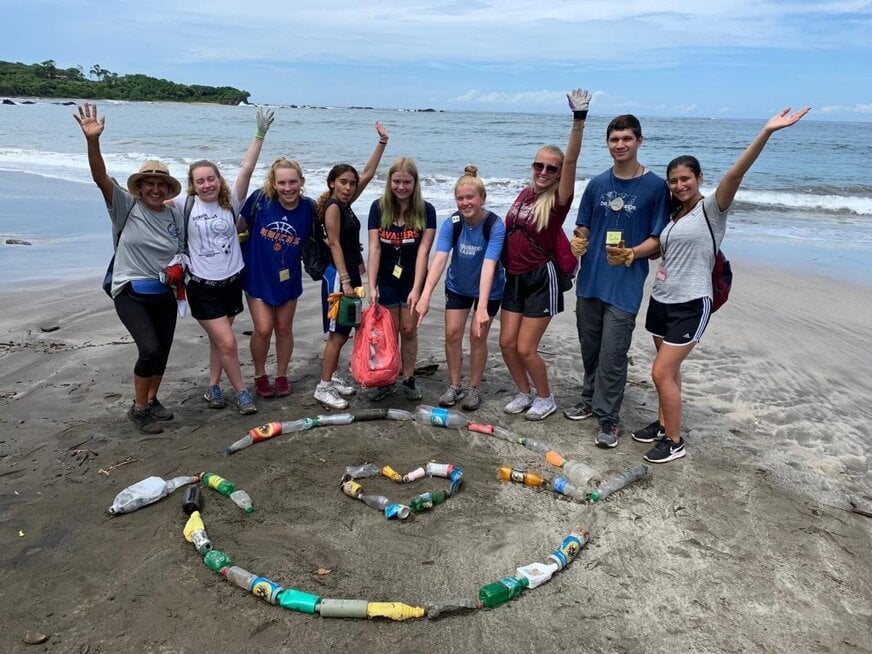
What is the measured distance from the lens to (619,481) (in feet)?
14.7

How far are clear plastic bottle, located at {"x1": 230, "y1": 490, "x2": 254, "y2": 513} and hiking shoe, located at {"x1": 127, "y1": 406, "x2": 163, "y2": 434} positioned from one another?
126 cm

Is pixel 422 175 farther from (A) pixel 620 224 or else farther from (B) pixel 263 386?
(A) pixel 620 224

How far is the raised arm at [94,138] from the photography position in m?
4.32

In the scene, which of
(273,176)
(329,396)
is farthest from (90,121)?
(329,396)

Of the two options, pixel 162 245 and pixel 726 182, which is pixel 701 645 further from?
pixel 162 245

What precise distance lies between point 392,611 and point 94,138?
3666 mm

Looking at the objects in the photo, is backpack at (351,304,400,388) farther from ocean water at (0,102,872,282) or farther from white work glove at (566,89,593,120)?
ocean water at (0,102,872,282)

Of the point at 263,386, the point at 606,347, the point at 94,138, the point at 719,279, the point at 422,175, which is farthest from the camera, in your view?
the point at 422,175

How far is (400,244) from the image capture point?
538cm

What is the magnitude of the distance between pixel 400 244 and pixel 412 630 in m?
3.17

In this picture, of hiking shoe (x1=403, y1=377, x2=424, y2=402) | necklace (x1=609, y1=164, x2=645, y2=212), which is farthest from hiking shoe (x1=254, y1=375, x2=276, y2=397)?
necklace (x1=609, y1=164, x2=645, y2=212)

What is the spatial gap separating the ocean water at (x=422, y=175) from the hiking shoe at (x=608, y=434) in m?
7.56

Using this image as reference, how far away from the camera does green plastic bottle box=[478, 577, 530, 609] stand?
3.27 meters

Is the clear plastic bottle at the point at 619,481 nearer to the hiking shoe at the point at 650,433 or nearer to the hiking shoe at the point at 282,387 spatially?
the hiking shoe at the point at 650,433
